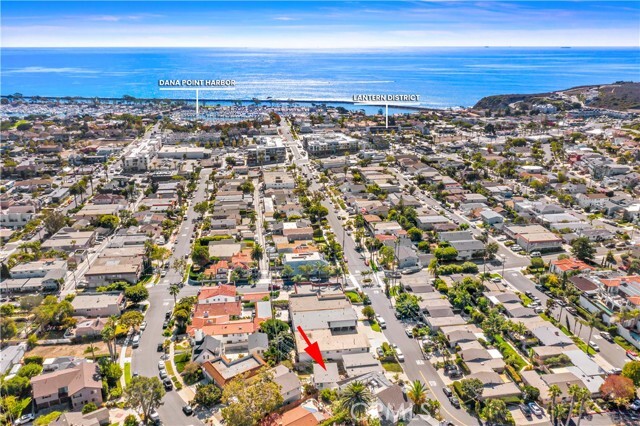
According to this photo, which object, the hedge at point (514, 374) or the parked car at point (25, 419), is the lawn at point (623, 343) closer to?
the hedge at point (514, 374)

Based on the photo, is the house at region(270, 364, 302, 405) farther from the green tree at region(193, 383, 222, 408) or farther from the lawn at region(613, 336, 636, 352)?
the lawn at region(613, 336, 636, 352)

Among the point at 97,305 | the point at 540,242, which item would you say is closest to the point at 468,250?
the point at 540,242

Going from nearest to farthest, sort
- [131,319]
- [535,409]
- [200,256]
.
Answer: [535,409] < [131,319] < [200,256]

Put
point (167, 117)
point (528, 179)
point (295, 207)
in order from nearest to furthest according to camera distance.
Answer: point (295, 207)
point (528, 179)
point (167, 117)

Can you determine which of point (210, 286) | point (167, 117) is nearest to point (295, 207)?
point (210, 286)

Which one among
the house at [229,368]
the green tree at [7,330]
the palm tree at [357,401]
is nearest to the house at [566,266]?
the palm tree at [357,401]

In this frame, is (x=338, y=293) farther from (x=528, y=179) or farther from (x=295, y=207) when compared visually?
(x=528, y=179)

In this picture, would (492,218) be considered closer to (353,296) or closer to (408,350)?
(353,296)

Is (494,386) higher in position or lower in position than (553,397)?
lower
